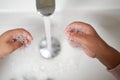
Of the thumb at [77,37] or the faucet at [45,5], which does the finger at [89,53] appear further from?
the faucet at [45,5]

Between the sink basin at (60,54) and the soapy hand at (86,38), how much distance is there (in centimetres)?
4

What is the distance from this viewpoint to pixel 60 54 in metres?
0.68

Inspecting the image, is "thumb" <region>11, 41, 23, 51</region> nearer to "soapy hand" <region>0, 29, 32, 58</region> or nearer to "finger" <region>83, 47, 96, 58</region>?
"soapy hand" <region>0, 29, 32, 58</region>

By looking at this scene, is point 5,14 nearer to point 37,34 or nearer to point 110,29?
point 37,34

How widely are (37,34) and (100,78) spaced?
0.71ft

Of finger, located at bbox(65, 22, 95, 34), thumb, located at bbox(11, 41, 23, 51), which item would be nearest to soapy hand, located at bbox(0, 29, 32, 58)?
thumb, located at bbox(11, 41, 23, 51)

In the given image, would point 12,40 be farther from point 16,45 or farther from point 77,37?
point 77,37

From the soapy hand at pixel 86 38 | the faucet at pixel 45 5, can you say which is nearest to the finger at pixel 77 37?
the soapy hand at pixel 86 38

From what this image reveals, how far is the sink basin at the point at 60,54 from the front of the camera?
66 centimetres

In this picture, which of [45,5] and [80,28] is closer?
[45,5]

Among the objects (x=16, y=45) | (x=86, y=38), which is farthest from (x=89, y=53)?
(x=16, y=45)

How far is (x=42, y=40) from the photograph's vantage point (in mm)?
690

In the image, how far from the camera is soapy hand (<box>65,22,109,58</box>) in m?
0.59

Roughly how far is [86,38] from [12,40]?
20cm
